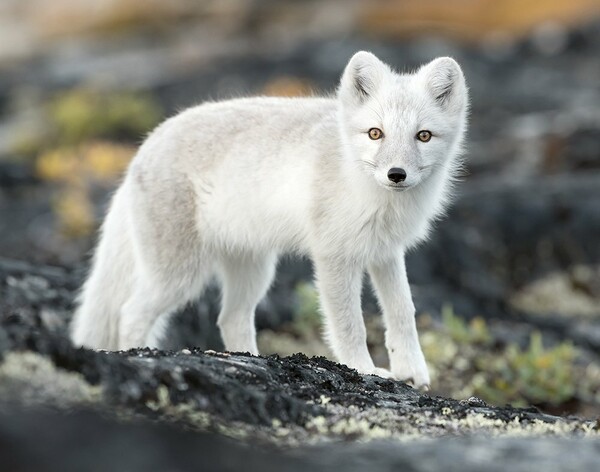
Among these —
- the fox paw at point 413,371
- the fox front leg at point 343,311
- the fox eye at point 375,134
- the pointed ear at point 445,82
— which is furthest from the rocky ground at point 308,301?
the pointed ear at point 445,82

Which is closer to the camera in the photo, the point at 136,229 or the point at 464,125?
the point at 464,125

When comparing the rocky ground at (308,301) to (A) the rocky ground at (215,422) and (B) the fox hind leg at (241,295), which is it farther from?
(B) the fox hind leg at (241,295)

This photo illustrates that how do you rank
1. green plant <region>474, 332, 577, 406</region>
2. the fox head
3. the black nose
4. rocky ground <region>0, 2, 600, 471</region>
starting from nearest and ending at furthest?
1. rocky ground <region>0, 2, 600, 471</region>
2. the black nose
3. the fox head
4. green plant <region>474, 332, 577, 406</region>

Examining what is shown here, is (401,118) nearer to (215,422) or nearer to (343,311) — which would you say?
(343,311)

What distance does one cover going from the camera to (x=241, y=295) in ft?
20.3

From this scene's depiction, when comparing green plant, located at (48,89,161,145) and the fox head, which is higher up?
green plant, located at (48,89,161,145)

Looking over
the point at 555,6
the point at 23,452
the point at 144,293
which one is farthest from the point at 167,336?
the point at 555,6

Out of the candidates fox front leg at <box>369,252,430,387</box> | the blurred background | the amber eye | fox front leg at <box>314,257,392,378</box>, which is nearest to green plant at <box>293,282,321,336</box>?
the blurred background

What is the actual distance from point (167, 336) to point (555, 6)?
1521cm

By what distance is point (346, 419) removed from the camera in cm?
346

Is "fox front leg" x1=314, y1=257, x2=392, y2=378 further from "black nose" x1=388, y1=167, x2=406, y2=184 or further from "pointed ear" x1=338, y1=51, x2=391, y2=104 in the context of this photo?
"pointed ear" x1=338, y1=51, x2=391, y2=104

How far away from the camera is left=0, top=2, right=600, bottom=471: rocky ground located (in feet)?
9.37

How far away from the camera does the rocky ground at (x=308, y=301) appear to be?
2857 mm

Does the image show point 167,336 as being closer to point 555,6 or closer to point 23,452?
point 23,452
